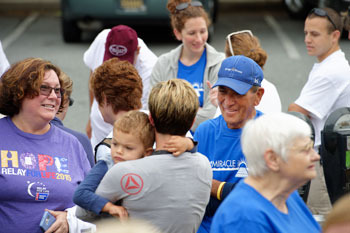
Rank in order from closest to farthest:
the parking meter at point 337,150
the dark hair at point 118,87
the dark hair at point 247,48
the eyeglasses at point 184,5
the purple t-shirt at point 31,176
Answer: the purple t-shirt at point 31,176 < the dark hair at point 118,87 < the parking meter at point 337,150 < the dark hair at point 247,48 < the eyeglasses at point 184,5

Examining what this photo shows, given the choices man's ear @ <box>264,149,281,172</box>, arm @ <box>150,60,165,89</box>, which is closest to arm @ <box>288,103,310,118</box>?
arm @ <box>150,60,165,89</box>

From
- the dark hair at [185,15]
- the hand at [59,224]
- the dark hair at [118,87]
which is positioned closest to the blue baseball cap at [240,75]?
the dark hair at [118,87]

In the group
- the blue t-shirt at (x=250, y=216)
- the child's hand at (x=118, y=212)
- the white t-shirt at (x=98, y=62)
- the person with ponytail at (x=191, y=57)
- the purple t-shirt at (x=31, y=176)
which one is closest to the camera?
the blue t-shirt at (x=250, y=216)

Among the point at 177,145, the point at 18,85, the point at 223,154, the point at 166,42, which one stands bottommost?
the point at 166,42

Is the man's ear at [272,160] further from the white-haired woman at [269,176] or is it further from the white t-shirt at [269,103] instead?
the white t-shirt at [269,103]

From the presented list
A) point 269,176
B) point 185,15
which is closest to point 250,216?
point 269,176

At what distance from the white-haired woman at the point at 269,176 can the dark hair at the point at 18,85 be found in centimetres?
152

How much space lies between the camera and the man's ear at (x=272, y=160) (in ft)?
8.93

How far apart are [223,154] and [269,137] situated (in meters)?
0.98

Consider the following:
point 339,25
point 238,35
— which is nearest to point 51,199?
point 238,35

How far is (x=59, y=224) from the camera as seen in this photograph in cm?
366

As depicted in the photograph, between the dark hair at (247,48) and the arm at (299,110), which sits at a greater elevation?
the dark hair at (247,48)

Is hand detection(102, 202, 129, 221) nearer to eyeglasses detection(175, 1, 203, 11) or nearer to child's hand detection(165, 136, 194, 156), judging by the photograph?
child's hand detection(165, 136, 194, 156)

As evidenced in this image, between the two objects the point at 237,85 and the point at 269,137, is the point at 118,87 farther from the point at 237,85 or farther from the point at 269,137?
the point at 269,137
